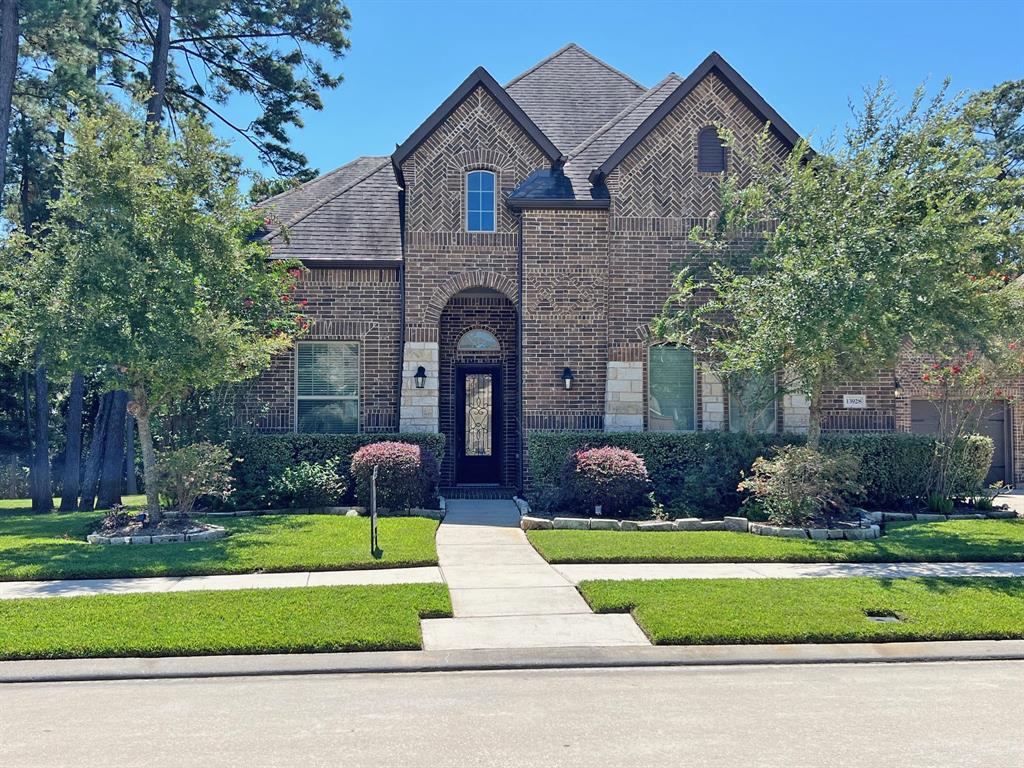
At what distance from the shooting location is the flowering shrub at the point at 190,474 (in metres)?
13.5

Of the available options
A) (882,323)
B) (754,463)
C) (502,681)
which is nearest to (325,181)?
(754,463)

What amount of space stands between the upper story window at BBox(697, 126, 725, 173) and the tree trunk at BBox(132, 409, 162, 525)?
1080cm

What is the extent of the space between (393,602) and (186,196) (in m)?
7.10

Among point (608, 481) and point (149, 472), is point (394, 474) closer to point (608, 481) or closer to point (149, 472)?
point (608, 481)

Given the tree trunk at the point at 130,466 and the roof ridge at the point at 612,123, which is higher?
the roof ridge at the point at 612,123

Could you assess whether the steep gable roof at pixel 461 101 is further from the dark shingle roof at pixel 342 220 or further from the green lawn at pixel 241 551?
the green lawn at pixel 241 551

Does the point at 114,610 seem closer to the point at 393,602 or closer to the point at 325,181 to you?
the point at 393,602

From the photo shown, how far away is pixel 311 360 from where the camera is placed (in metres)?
17.6

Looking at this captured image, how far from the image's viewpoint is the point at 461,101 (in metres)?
17.4

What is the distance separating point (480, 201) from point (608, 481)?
6.46 meters

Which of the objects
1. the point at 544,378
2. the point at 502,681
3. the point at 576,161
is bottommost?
the point at 502,681

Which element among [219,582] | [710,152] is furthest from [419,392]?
[219,582]

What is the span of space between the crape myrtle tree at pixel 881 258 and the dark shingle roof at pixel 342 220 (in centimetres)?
727

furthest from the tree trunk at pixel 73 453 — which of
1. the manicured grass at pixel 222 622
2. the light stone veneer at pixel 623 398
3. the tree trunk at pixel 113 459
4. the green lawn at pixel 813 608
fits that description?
the green lawn at pixel 813 608
